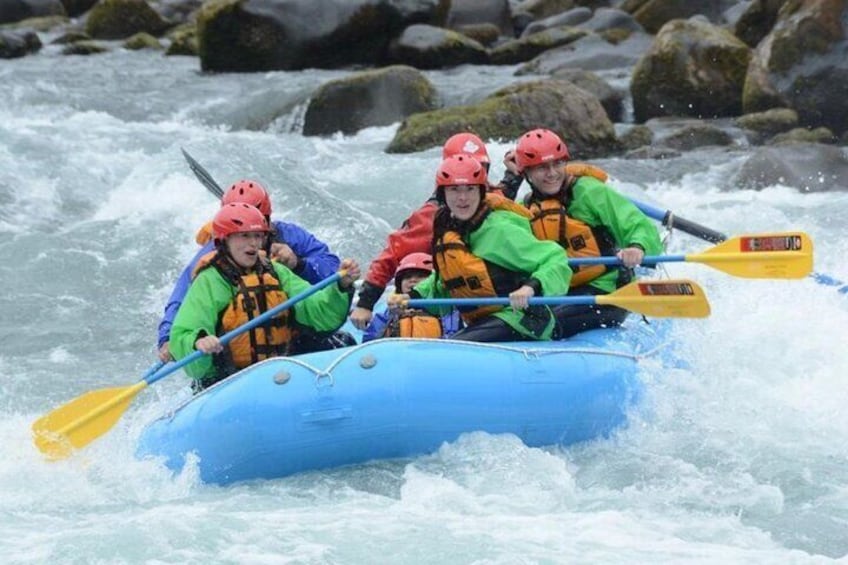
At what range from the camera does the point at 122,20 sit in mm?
23312

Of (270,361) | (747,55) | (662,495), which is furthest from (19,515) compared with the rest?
(747,55)

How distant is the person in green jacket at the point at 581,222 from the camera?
706 cm

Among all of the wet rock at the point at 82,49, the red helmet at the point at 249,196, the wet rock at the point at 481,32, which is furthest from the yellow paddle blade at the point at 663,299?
the wet rock at the point at 82,49

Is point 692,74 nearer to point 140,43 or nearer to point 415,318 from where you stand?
point 415,318

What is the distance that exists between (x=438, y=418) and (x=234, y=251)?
120 centimetres

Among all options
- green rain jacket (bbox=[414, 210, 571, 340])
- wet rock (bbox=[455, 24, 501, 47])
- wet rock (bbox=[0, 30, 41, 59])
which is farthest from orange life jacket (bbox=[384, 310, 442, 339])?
wet rock (bbox=[0, 30, 41, 59])

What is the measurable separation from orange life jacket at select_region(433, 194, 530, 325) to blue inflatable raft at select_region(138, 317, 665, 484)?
0.36m

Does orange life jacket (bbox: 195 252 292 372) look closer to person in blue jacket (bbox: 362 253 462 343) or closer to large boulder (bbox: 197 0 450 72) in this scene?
person in blue jacket (bbox: 362 253 462 343)

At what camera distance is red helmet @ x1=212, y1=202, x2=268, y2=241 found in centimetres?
645

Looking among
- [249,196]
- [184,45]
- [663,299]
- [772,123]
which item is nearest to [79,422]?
[249,196]

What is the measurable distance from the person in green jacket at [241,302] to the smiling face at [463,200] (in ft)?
1.69

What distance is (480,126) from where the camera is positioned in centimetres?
1354

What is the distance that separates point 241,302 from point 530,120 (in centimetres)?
727

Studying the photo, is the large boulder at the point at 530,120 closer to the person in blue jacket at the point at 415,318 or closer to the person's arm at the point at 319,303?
the person in blue jacket at the point at 415,318
